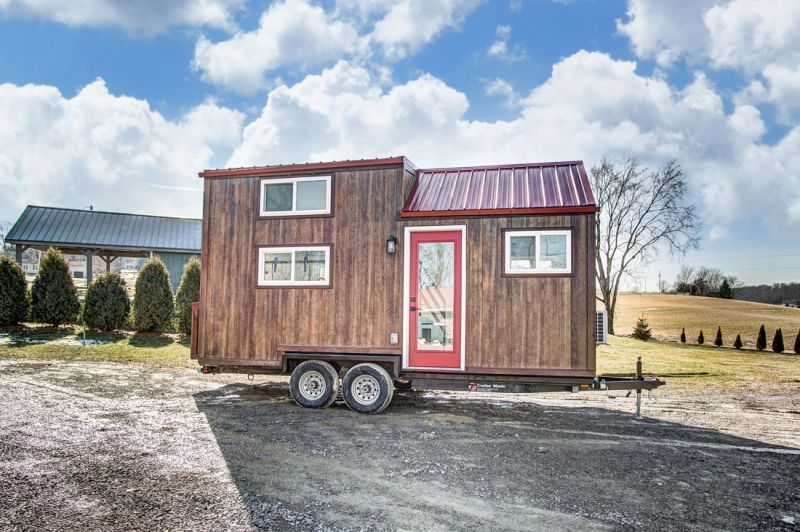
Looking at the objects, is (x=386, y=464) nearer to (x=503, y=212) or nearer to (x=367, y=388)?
(x=367, y=388)

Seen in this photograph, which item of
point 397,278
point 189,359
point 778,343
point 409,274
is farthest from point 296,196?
point 778,343

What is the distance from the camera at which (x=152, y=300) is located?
1733 centimetres

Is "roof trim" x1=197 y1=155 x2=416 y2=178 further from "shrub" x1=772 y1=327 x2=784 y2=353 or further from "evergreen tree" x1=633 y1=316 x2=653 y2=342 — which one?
"evergreen tree" x1=633 y1=316 x2=653 y2=342

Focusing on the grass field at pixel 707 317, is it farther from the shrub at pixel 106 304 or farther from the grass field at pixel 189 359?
the shrub at pixel 106 304

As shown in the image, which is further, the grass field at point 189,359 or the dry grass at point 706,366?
the grass field at point 189,359

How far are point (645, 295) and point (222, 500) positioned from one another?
4847cm

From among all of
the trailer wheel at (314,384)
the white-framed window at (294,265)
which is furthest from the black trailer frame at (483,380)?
the white-framed window at (294,265)

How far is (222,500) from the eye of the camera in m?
4.43

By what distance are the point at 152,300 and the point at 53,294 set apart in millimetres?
3240

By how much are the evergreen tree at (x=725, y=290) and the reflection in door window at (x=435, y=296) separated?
4321 centimetres

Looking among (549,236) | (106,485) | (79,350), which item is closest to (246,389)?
(106,485)

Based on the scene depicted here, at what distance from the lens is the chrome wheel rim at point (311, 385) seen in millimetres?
8156

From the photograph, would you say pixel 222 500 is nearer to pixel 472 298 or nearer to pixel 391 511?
pixel 391 511

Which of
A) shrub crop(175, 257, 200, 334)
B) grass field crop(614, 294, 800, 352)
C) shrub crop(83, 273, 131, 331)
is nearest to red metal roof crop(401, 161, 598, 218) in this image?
shrub crop(175, 257, 200, 334)
